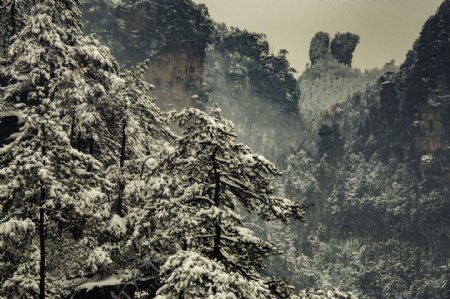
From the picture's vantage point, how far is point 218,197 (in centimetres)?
1115

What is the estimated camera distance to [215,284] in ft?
30.8

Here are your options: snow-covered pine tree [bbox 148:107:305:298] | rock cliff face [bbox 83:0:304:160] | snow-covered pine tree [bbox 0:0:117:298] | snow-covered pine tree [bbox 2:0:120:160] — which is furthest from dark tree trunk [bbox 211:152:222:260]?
rock cliff face [bbox 83:0:304:160]

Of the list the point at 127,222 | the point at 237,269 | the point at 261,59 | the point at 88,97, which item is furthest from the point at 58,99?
the point at 261,59

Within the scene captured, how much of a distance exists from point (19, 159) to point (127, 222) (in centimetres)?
584

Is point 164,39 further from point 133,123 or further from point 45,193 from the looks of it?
point 45,193

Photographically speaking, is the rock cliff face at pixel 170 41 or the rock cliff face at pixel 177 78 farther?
the rock cliff face at pixel 170 41

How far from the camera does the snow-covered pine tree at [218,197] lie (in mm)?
10656

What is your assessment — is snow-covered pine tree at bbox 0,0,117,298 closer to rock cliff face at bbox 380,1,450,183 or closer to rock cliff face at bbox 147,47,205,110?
rock cliff face at bbox 147,47,205,110

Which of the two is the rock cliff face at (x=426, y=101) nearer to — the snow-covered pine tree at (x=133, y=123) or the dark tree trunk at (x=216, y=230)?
the snow-covered pine tree at (x=133, y=123)

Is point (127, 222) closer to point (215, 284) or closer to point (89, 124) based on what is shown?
point (89, 124)

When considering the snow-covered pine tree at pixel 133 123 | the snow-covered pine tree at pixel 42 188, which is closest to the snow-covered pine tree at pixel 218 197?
the snow-covered pine tree at pixel 42 188

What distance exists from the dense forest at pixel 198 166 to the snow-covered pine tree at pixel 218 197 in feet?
0.14

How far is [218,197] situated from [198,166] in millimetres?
823

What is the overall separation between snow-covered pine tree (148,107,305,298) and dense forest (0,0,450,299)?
42 mm
